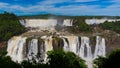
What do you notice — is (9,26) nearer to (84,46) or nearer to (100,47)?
(84,46)

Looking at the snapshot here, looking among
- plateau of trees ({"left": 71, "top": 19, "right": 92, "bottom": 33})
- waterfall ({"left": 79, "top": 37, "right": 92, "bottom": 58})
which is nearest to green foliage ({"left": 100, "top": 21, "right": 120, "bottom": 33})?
plateau of trees ({"left": 71, "top": 19, "right": 92, "bottom": 33})

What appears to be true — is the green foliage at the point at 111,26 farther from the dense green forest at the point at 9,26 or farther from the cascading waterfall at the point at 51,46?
the dense green forest at the point at 9,26

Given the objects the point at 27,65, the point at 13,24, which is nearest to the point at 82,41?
the point at 13,24

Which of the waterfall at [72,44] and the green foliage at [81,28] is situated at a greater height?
the green foliage at [81,28]

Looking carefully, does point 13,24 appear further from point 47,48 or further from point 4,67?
point 4,67

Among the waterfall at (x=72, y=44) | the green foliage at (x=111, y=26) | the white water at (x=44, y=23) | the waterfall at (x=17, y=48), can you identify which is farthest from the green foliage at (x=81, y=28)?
the waterfall at (x=17, y=48)

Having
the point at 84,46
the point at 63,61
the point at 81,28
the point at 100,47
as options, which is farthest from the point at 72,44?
the point at 63,61
